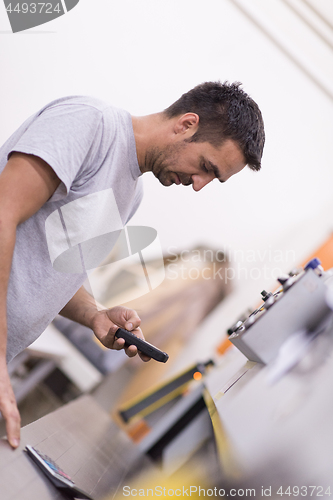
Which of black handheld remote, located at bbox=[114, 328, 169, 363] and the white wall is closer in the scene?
black handheld remote, located at bbox=[114, 328, 169, 363]

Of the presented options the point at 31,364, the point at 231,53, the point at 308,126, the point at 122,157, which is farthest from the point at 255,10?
the point at 31,364

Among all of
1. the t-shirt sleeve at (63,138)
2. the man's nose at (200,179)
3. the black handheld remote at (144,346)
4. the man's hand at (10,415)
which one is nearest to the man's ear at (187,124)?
the man's nose at (200,179)

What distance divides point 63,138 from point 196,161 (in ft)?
1.10

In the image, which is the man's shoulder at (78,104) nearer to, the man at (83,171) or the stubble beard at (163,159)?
the man at (83,171)

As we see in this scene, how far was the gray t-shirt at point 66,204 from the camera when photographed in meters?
0.61

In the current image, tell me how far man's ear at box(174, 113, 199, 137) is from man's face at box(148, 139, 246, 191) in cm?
3

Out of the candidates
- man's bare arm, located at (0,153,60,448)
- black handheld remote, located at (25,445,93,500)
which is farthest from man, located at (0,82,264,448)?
black handheld remote, located at (25,445,93,500)

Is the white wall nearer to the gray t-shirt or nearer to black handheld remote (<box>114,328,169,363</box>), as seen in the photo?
the gray t-shirt

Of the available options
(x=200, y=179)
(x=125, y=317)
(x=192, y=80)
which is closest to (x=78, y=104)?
(x=200, y=179)

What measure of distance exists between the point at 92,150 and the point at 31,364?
2.02 metres

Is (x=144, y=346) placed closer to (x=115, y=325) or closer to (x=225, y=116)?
(x=115, y=325)

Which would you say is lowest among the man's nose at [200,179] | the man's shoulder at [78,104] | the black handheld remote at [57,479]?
the black handheld remote at [57,479]

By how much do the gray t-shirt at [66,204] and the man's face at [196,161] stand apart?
0.07 metres

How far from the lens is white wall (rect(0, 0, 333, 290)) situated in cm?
108
